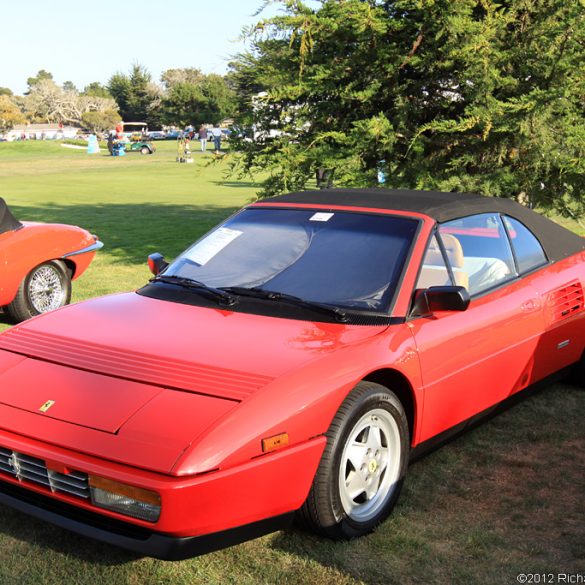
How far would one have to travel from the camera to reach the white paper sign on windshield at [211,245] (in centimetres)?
459

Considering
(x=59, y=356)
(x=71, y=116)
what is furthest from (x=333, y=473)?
(x=71, y=116)

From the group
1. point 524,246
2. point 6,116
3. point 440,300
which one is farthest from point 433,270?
point 6,116

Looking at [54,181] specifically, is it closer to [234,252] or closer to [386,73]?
[386,73]

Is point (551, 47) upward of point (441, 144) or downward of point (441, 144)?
upward

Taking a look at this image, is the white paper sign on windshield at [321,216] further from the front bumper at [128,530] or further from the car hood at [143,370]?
the front bumper at [128,530]

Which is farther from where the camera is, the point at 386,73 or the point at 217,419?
the point at 386,73

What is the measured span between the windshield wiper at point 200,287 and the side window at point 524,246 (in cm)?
189

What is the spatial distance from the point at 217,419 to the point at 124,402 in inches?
16.4

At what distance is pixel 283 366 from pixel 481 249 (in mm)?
Result: 1871

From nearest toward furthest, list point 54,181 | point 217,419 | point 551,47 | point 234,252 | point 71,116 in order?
point 217,419 → point 234,252 → point 551,47 → point 54,181 → point 71,116

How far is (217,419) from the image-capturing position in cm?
301

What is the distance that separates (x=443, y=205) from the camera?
15.0 ft

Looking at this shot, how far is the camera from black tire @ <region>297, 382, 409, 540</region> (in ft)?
10.8

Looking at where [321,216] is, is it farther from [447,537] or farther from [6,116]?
[6,116]
